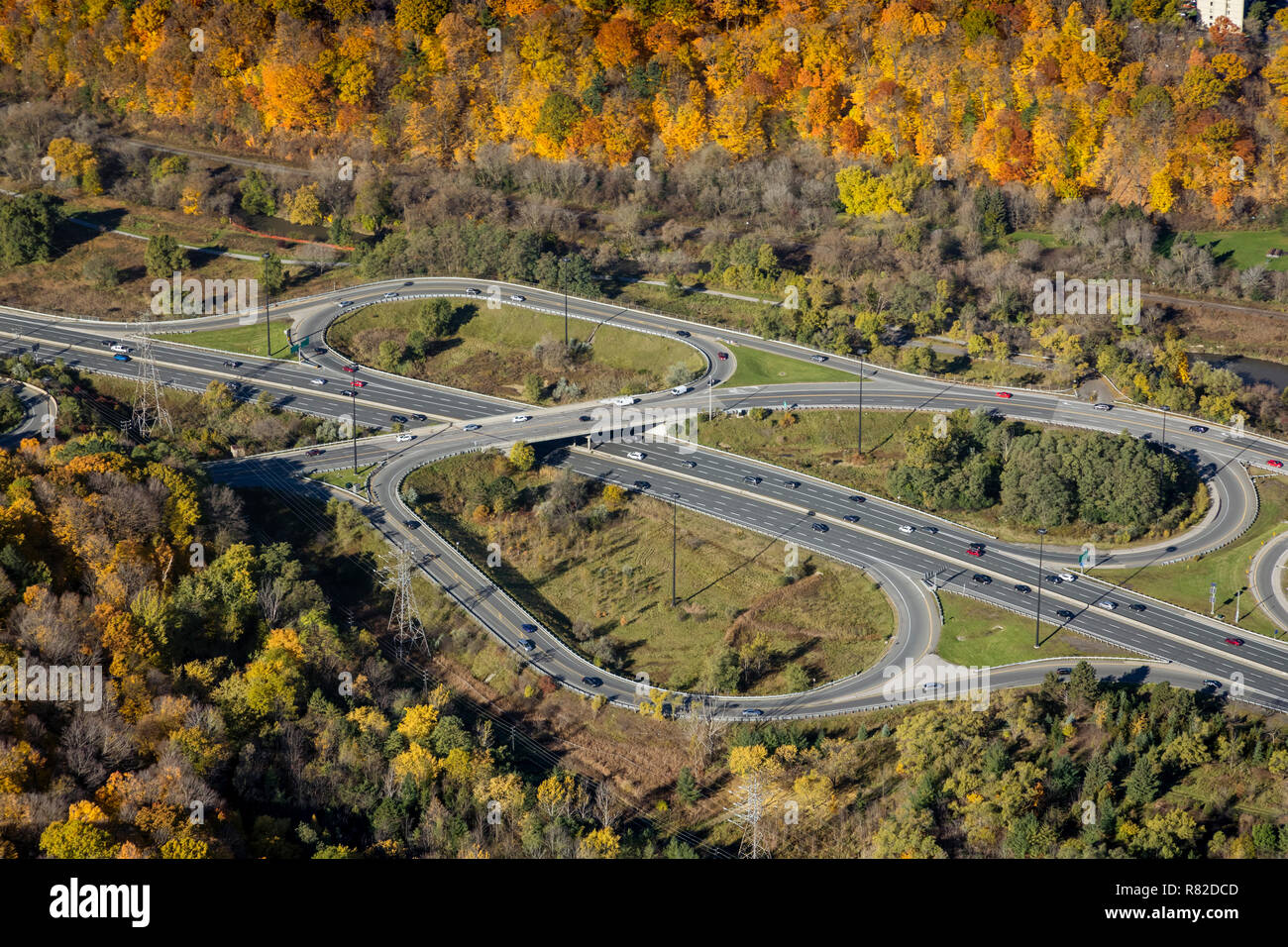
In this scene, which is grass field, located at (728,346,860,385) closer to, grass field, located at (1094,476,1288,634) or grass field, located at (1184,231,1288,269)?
grass field, located at (1094,476,1288,634)

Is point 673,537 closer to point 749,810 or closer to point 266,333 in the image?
point 749,810

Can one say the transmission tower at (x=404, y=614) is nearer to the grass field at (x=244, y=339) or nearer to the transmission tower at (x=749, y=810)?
the transmission tower at (x=749, y=810)

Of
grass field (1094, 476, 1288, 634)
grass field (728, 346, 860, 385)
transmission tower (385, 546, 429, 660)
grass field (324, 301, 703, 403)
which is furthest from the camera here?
grass field (324, 301, 703, 403)

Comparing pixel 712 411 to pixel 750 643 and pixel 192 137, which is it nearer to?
pixel 750 643

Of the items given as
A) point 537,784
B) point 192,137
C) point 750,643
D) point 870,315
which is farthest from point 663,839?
point 192,137

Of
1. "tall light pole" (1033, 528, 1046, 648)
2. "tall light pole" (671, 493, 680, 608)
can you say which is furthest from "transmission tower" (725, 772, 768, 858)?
"tall light pole" (1033, 528, 1046, 648)

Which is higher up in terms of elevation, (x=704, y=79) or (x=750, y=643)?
(x=704, y=79)

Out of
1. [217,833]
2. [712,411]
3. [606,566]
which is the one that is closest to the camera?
[217,833]
